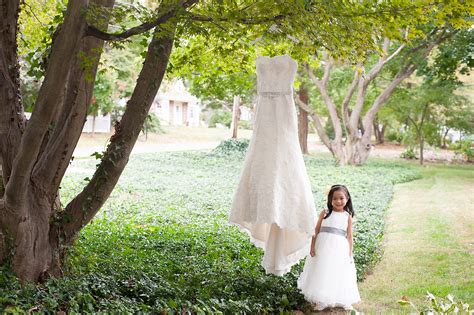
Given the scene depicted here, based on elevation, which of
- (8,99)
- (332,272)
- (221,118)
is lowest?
(332,272)

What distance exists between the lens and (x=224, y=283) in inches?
253

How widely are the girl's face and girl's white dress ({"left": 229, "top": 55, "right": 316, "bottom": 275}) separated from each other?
0.94 ft

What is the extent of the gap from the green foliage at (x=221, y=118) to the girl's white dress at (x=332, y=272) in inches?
1896

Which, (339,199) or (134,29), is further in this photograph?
(339,199)

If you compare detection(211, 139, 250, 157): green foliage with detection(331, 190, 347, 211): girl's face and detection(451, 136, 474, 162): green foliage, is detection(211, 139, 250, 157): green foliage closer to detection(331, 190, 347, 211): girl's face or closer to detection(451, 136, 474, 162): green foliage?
detection(451, 136, 474, 162): green foliage

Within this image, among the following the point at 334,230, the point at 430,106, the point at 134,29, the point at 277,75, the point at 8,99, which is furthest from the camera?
the point at 430,106

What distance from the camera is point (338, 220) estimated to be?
20.7ft

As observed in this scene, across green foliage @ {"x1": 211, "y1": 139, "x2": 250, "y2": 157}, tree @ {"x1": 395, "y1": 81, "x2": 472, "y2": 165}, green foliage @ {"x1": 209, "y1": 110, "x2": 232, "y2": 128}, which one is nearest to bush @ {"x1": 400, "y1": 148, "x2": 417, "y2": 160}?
tree @ {"x1": 395, "y1": 81, "x2": 472, "y2": 165}

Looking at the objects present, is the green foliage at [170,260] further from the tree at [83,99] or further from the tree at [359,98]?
the tree at [359,98]

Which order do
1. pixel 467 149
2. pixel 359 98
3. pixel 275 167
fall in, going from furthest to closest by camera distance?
1. pixel 467 149
2. pixel 359 98
3. pixel 275 167

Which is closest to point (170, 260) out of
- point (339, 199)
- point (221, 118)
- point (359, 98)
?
point (339, 199)

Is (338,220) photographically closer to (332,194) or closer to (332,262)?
(332,194)

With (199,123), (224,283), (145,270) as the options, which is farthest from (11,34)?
(199,123)

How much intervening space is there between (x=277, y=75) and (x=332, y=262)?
190 cm
